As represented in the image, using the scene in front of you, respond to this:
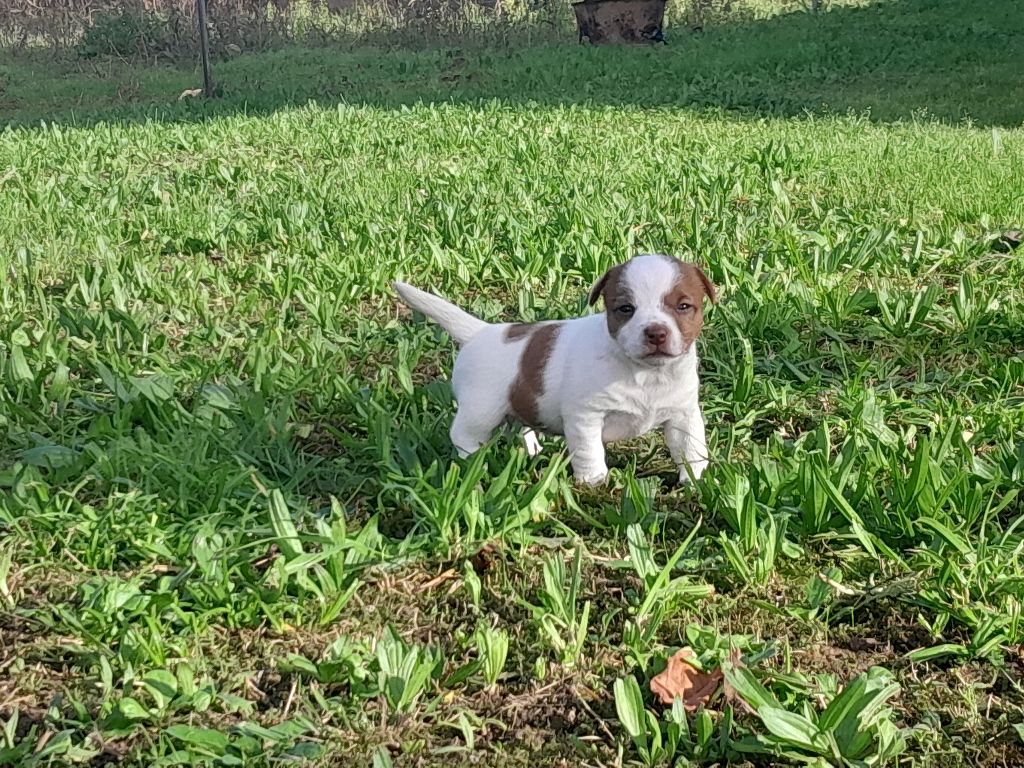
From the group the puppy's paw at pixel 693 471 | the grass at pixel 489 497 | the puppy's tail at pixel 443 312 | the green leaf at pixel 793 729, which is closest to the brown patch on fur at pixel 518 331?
the puppy's tail at pixel 443 312

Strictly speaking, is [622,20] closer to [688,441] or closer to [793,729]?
Result: [688,441]

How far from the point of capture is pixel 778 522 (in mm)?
2467

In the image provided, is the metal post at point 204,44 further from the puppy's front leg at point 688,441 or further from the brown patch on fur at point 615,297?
the puppy's front leg at point 688,441

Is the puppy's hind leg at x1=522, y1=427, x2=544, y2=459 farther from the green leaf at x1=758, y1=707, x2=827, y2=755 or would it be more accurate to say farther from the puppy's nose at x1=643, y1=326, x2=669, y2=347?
the green leaf at x1=758, y1=707, x2=827, y2=755

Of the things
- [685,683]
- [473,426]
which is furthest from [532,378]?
[685,683]

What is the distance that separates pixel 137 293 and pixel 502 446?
2348 millimetres

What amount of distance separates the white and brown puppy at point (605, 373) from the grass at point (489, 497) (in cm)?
12

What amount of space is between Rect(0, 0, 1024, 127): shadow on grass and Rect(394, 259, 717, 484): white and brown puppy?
7.68 meters

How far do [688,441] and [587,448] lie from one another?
305mm

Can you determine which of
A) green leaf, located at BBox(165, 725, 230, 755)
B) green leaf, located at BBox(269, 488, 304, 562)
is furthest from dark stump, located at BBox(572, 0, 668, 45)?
green leaf, located at BBox(165, 725, 230, 755)

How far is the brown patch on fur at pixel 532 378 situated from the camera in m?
2.87

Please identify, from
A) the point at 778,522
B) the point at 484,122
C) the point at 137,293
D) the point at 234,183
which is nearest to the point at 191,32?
the point at 484,122

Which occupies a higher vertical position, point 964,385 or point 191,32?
point 191,32

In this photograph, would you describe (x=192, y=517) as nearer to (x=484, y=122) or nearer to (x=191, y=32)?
(x=484, y=122)
